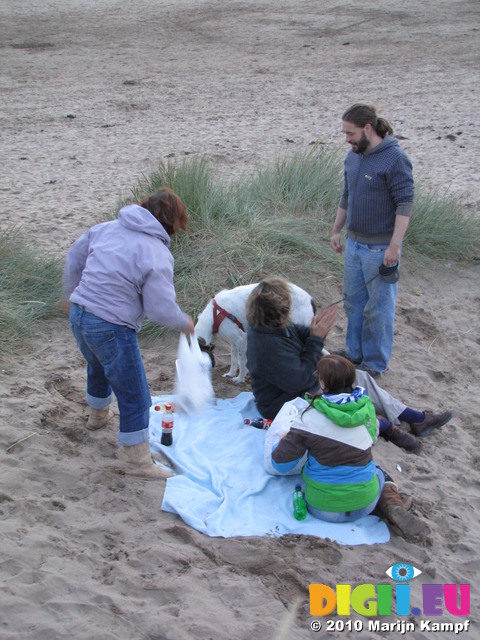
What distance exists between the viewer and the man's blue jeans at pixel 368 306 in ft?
16.2

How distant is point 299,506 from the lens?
379 cm

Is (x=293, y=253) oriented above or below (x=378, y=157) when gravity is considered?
below

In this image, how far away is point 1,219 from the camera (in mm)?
7504

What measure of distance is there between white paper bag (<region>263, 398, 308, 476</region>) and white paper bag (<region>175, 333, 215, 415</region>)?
1.69 ft

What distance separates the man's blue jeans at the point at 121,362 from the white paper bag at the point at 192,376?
1.35 feet

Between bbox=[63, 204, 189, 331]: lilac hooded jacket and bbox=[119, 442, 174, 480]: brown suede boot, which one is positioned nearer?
bbox=[63, 204, 189, 331]: lilac hooded jacket

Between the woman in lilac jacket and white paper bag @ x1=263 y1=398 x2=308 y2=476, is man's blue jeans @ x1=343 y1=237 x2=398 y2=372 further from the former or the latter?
the woman in lilac jacket

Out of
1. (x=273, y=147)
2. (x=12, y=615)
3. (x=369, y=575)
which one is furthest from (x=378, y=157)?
(x=273, y=147)

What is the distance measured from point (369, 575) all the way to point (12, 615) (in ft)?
5.48

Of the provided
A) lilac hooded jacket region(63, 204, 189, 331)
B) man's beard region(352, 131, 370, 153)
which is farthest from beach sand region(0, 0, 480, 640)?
man's beard region(352, 131, 370, 153)

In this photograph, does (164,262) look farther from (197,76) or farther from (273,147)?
(197,76)

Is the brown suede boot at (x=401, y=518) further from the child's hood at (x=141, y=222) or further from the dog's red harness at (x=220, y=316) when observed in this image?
the child's hood at (x=141, y=222)

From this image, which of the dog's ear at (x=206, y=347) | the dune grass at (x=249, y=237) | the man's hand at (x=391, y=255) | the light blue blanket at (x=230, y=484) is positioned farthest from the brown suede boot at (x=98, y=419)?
the man's hand at (x=391, y=255)

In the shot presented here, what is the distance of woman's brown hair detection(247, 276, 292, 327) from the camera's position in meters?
4.13
